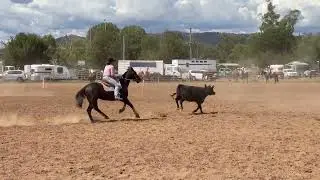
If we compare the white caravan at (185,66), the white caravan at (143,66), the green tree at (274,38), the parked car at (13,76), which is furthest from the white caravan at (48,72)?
the green tree at (274,38)

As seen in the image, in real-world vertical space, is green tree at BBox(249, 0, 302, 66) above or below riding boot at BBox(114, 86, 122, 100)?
above

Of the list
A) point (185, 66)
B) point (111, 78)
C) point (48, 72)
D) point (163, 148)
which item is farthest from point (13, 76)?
point (163, 148)

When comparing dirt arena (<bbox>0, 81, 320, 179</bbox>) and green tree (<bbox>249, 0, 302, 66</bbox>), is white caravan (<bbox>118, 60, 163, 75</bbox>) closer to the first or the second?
green tree (<bbox>249, 0, 302, 66</bbox>)

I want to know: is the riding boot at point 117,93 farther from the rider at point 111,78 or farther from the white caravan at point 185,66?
the white caravan at point 185,66

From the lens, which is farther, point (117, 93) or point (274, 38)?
point (274, 38)

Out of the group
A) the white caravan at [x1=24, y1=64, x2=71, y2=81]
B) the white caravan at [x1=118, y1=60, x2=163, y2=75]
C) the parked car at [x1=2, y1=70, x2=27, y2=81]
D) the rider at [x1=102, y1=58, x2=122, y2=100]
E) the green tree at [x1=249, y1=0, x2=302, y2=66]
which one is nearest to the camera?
the rider at [x1=102, y1=58, x2=122, y2=100]

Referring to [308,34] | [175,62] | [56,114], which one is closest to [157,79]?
[175,62]

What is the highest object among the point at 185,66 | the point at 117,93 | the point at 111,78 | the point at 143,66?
the point at 111,78

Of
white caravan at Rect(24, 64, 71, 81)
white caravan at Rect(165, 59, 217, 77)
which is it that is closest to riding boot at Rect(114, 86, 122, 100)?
white caravan at Rect(24, 64, 71, 81)

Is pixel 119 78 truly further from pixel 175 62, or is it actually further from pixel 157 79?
pixel 175 62

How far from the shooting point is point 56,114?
73.1 feet

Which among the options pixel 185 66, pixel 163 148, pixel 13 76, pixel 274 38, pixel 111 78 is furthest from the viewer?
pixel 274 38

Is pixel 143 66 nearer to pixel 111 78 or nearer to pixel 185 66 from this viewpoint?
pixel 185 66

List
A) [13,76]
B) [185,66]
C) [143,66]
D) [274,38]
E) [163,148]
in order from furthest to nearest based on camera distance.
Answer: [274,38] < [185,66] < [143,66] < [13,76] < [163,148]
